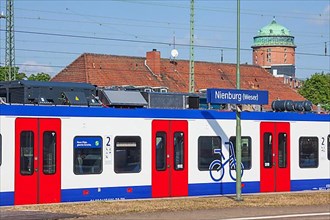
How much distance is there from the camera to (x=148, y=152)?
25656 millimetres

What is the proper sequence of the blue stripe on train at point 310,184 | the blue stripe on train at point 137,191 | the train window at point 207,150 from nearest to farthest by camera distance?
the blue stripe on train at point 137,191 → the train window at point 207,150 → the blue stripe on train at point 310,184

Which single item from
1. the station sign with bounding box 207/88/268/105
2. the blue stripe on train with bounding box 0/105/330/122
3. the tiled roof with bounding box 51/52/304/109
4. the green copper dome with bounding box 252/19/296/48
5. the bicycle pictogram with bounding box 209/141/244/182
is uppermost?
the green copper dome with bounding box 252/19/296/48

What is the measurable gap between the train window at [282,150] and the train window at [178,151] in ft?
14.1

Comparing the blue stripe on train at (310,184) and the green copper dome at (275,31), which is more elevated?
the green copper dome at (275,31)

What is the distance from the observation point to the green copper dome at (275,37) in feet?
571

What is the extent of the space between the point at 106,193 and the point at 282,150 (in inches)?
291

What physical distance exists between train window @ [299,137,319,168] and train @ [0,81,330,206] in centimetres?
4

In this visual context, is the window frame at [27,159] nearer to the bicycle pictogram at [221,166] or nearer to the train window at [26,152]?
the train window at [26,152]

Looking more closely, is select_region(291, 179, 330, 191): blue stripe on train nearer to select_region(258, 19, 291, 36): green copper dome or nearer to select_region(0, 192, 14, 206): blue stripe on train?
select_region(0, 192, 14, 206): blue stripe on train

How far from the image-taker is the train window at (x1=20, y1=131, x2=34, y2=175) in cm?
2273

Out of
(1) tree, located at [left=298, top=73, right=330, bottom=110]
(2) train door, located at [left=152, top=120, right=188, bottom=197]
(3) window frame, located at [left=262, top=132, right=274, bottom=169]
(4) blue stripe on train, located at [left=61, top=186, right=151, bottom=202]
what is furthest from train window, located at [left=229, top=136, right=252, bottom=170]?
(1) tree, located at [left=298, top=73, right=330, bottom=110]

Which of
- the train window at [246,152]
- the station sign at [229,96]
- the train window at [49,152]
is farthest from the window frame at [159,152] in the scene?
the train window at [49,152]

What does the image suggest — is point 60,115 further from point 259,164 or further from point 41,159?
point 259,164

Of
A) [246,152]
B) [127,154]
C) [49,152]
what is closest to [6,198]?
[49,152]
